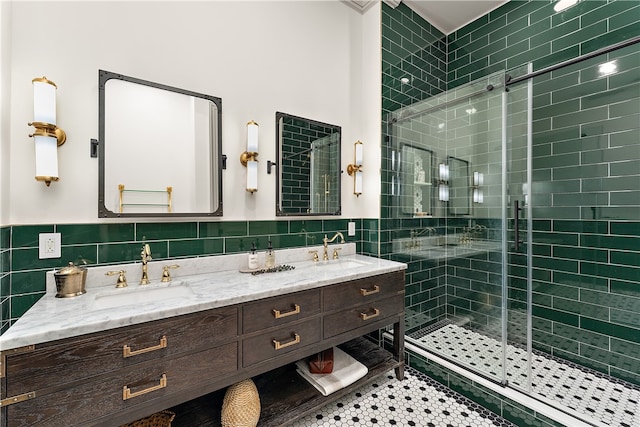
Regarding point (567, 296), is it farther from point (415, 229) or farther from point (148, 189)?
point (148, 189)

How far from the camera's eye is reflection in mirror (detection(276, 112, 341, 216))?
6.74 ft

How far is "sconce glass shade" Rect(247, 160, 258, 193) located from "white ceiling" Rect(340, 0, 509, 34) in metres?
1.74

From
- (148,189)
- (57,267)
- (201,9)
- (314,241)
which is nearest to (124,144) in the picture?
(148,189)

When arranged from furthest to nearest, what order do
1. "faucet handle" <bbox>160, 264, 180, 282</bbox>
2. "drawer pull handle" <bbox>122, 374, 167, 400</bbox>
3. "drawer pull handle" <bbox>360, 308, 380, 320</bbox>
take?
"drawer pull handle" <bbox>360, 308, 380, 320</bbox> → "faucet handle" <bbox>160, 264, 180, 282</bbox> → "drawer pull handle" <bbox>122, 374, 167, 400</bbox>

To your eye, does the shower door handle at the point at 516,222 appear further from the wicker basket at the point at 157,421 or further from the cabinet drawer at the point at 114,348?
the wicker basket at the point at 157,421

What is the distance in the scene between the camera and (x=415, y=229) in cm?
260

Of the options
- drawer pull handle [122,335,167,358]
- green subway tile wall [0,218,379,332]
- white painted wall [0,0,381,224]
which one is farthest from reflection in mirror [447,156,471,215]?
drawer pull handle [122,335,167,358]

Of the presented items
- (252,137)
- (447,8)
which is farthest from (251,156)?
(447,8)

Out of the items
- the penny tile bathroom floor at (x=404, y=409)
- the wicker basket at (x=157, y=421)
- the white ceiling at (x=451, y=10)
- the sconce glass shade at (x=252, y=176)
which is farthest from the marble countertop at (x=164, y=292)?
the white ceiling at (x=451, y=10)

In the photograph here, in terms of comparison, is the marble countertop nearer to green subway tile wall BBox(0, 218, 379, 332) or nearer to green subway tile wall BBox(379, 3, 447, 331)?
green subway tile wall BBox(0, 218, 379, 332)

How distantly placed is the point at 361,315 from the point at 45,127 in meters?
1.89

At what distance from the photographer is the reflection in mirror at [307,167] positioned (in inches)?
80.9

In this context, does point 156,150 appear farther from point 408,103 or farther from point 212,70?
point 408,103

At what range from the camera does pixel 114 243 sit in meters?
1.46
